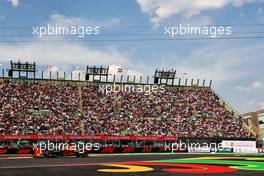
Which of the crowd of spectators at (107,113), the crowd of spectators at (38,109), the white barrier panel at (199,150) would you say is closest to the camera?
the crowd of spectators at (38,109)

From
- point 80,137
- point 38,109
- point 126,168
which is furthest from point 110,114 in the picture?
point 126,168

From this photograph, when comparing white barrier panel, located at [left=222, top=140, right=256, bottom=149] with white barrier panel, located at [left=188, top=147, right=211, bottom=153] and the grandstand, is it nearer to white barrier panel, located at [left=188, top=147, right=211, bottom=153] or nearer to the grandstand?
the grandstand

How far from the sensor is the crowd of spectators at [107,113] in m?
70.7

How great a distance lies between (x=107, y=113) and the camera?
78.4 meters

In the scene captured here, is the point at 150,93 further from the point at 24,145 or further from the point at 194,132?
the point at 24,145

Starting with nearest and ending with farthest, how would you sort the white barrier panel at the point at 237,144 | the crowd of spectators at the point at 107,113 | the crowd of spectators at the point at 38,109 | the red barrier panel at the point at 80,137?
the red barrier panel at the point at 80,137, the crowd of spectators at the point at 38,109, the crowd of spectators at the point at 107,113, the white barrier panel at the point at 237,144

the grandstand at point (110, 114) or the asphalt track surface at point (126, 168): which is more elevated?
the grandstand at point (110, 114)

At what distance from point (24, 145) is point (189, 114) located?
3369 cm

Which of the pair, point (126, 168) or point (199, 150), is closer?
point (126, 168)

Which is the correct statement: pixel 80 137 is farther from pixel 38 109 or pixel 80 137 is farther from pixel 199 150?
pixel 199 150

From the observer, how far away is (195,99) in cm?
8981

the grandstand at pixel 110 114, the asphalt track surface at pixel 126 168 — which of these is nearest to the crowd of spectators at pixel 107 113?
the grandstand at pixel 110 114

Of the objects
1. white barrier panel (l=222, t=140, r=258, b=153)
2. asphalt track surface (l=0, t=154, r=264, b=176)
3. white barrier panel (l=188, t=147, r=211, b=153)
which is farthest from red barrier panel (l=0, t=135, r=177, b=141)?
asphalt track surface (l=0, t=154, r=264, b=176)

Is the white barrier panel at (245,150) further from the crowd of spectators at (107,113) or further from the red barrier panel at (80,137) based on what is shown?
the red barrier panel at (80,137)
